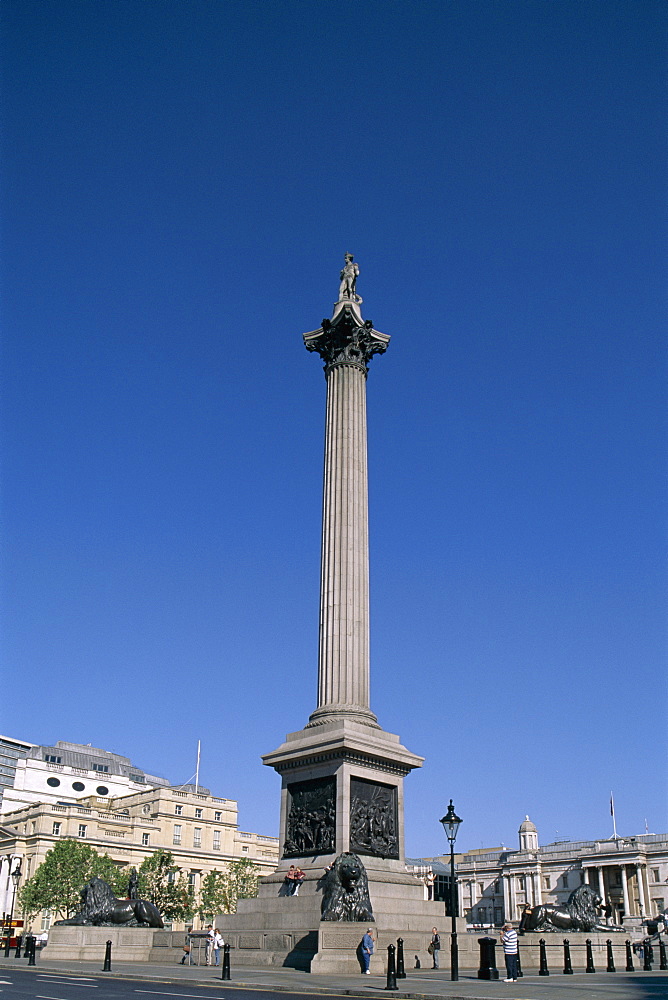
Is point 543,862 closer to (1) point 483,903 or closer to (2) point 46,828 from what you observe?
(1) point 483,903

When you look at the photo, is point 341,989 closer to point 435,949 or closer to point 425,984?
point 425,984

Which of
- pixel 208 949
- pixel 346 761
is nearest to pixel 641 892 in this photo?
pixel 346 761

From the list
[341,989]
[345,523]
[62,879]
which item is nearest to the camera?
[341,989]

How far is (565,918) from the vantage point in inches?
1356

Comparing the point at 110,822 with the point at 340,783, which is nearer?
the point at 340,783

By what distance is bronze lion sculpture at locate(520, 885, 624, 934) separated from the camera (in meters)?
34.3

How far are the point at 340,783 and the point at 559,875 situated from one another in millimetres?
109748

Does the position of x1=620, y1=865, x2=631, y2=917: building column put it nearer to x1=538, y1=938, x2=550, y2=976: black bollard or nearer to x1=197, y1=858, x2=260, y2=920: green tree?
x1=197, y1=858, x2=260, y2=920: green tree

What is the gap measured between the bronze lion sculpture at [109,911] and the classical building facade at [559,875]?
89.1 meters

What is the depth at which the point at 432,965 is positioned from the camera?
26844 mm

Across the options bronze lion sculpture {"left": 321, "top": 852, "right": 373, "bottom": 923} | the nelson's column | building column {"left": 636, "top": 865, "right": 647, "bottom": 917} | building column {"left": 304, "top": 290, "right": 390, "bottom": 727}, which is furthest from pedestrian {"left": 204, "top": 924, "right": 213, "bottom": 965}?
building column {"left": 636, "top": 865, "right": 647, "bottom": 917}

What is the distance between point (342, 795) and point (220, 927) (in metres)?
6.62

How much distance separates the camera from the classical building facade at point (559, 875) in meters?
116

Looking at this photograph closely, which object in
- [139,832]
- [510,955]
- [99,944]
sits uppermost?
[139,832]
